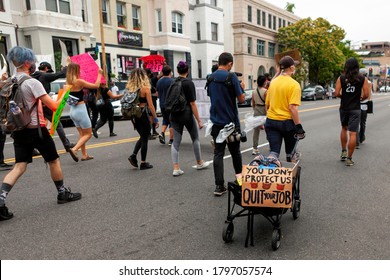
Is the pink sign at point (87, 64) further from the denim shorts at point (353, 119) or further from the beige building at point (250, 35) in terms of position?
the beige building at point (250, 35)

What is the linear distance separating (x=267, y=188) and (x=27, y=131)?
2947mm

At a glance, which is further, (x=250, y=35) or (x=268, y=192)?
(x=250, y=35)

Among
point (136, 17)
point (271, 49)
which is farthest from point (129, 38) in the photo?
point (271, 49)

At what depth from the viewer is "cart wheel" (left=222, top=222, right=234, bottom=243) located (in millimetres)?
3496

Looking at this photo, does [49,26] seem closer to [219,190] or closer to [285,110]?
[219,190]

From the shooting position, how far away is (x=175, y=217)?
425cm

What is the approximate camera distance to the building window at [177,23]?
1134 inches

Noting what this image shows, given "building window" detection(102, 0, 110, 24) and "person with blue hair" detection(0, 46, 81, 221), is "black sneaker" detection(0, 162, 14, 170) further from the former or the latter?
"building window" detection(102, 0, 110, 24)

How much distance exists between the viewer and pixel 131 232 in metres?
3.84

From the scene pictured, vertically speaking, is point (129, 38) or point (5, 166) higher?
point (129, 38)

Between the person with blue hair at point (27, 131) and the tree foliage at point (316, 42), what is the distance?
43849 mm

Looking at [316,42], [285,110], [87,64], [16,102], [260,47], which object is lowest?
[285,110]

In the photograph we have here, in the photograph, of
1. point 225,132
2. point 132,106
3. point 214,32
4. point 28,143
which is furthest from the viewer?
point 214,32

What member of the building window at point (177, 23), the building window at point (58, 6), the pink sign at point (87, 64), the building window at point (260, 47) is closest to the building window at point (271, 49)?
the building window at point (260, 47)
